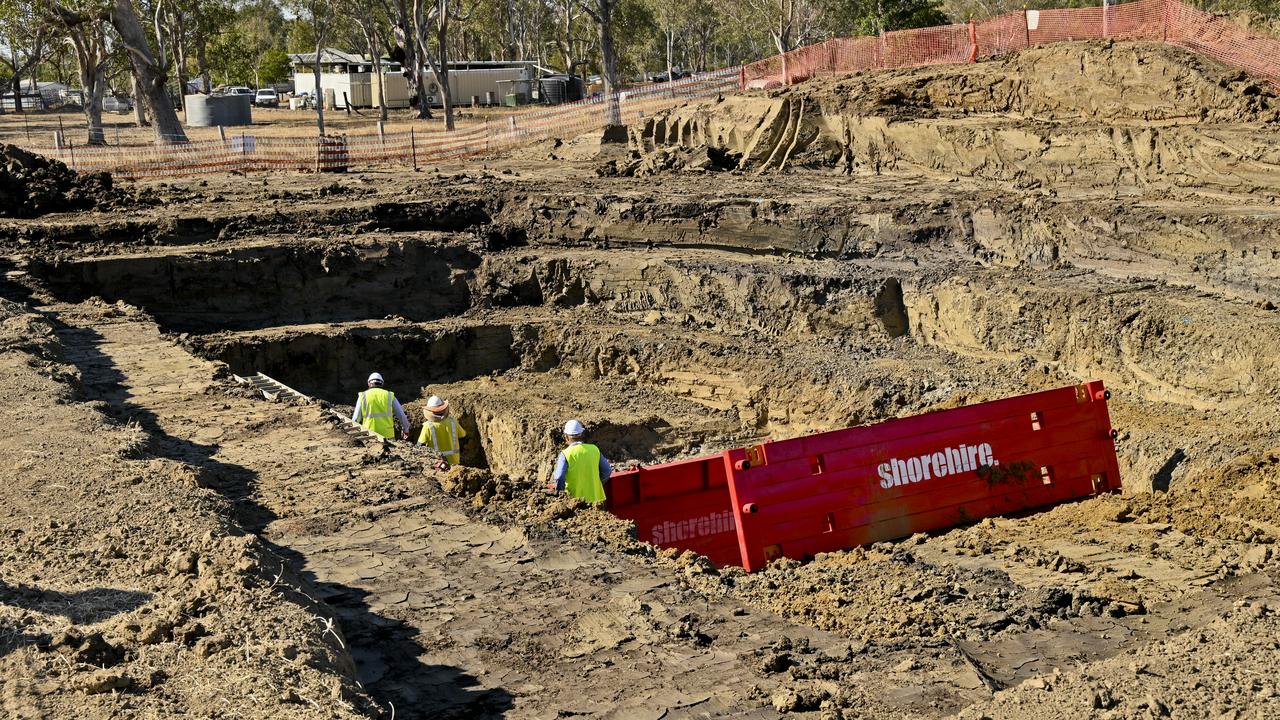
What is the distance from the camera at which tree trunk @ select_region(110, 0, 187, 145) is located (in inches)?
1199

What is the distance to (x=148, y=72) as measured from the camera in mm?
31312

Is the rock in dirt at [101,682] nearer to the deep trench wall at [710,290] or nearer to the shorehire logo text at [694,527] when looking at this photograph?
the shorehire logo text at [694,527]

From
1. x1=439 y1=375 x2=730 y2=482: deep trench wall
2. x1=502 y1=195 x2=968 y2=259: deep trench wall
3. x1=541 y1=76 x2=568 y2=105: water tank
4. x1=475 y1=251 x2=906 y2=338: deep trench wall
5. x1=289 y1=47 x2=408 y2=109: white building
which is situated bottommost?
x1=439 y1=375 x2=730 y2=482: deep trench wall

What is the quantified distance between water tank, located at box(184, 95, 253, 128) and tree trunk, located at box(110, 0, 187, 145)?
1271cm

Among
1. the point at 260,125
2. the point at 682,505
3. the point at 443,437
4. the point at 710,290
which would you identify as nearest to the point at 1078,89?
the point at 710,290

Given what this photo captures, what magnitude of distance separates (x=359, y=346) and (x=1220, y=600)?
1248cm

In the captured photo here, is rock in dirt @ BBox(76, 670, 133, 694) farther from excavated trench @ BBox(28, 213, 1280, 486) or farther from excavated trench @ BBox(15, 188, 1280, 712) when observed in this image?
excavated trench @ BBox(28, 213, 1280, 486)

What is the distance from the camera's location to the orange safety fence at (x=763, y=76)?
63.2ft

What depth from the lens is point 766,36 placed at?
60812 millimetres

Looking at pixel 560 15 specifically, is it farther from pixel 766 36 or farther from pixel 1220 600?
pixel 1220 600

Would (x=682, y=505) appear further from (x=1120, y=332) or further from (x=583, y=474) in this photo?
(x=1120, y=332)

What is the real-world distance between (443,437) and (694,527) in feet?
9.45

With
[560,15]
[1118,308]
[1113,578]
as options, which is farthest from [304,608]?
[560,15]

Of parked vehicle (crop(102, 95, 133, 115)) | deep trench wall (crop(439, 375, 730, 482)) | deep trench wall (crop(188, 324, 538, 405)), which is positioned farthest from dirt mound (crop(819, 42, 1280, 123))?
parked vehicle (crop(102, 95, 133, 115))
